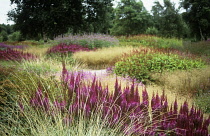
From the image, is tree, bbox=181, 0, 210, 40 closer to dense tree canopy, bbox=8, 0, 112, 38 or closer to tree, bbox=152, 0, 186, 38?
tree, bbox=152, 0, 186, 38

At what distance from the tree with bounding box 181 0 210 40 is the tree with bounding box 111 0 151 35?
737 centimetres

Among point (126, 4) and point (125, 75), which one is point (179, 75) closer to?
point (125, 75)

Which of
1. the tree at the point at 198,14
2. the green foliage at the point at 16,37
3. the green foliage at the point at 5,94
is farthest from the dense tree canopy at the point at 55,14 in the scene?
the green foliage at the point at 16,37

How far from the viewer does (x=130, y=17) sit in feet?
109

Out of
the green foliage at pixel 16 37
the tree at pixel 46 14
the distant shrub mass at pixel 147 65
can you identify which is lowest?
the distant shrub mass at pixel 147 65

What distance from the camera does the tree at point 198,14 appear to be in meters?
25.2

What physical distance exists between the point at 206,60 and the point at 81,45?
803 cm

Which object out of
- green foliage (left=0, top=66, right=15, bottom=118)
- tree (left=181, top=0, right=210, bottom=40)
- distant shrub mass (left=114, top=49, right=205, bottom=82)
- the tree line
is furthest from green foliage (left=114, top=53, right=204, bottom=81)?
tree (left=181, top=0, right=210, bottom=40)

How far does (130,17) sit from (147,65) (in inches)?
1079

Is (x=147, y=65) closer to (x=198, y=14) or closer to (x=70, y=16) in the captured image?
(x=70, y=16)

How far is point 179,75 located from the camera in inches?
249

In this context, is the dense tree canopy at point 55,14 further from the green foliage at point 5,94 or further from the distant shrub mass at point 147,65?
the green foliage at point 5,94

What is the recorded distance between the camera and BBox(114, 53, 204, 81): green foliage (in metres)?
6.89

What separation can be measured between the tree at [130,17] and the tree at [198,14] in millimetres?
7369
